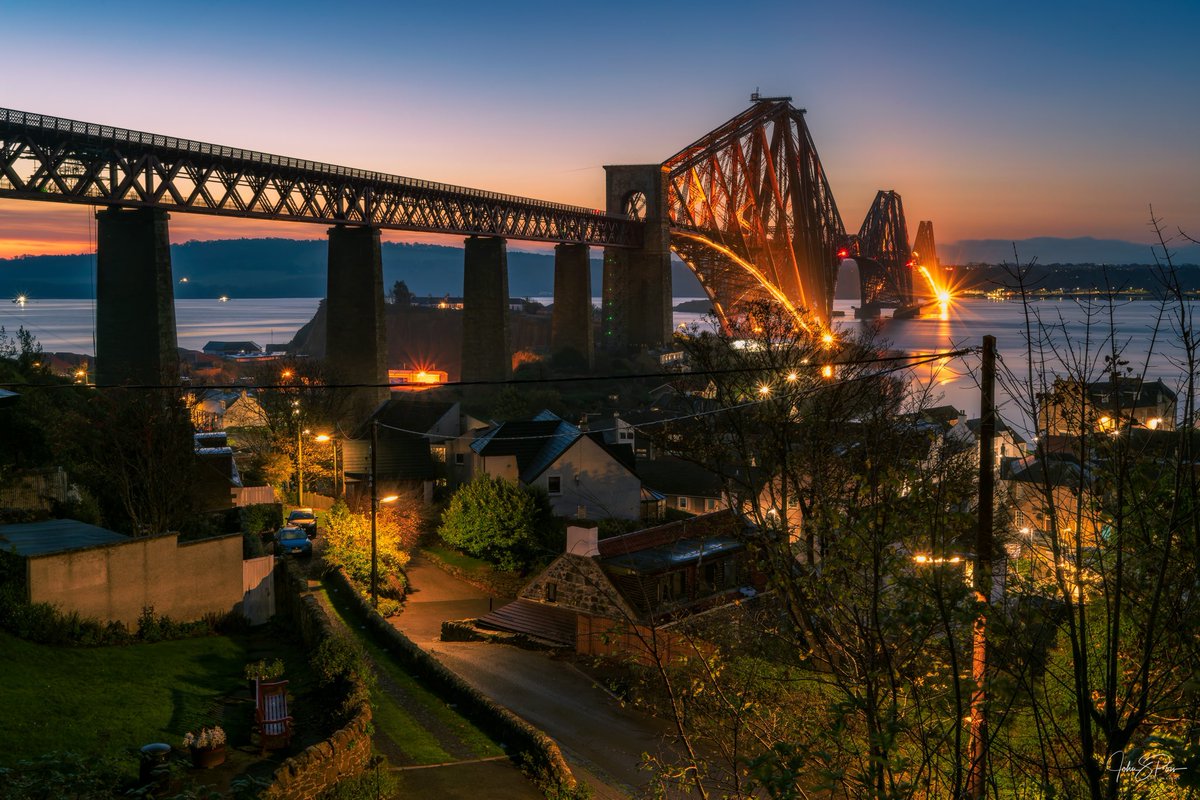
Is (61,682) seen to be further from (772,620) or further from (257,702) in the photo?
(772,620)

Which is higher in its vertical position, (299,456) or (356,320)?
(356,320)

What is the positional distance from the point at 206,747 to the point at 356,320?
48.3m

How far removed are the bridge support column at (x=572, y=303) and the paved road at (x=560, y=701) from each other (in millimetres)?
57609

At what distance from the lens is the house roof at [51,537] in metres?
18.7

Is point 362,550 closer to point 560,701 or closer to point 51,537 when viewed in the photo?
point 560,701

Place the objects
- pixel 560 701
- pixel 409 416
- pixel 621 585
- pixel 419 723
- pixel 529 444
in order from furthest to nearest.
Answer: pixel 409 416, pixel 529 444, pixel 621 585, pixel 560 701, pixel 419 723

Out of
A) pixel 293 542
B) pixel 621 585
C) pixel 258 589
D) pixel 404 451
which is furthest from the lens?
pixel 404 451

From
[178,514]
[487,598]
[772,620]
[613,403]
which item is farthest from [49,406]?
[613,403]

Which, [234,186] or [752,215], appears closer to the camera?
[234,186]

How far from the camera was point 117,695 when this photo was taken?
576 inches

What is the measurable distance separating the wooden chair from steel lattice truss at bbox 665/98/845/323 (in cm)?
8691

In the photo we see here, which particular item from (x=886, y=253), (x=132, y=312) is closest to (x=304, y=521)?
(x=132, y=312)

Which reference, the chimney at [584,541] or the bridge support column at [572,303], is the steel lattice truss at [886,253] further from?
the chimney at [584,541]

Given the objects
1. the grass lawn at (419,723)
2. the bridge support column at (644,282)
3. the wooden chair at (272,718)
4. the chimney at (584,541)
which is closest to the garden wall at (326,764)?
the wooden chair at (272,718)
